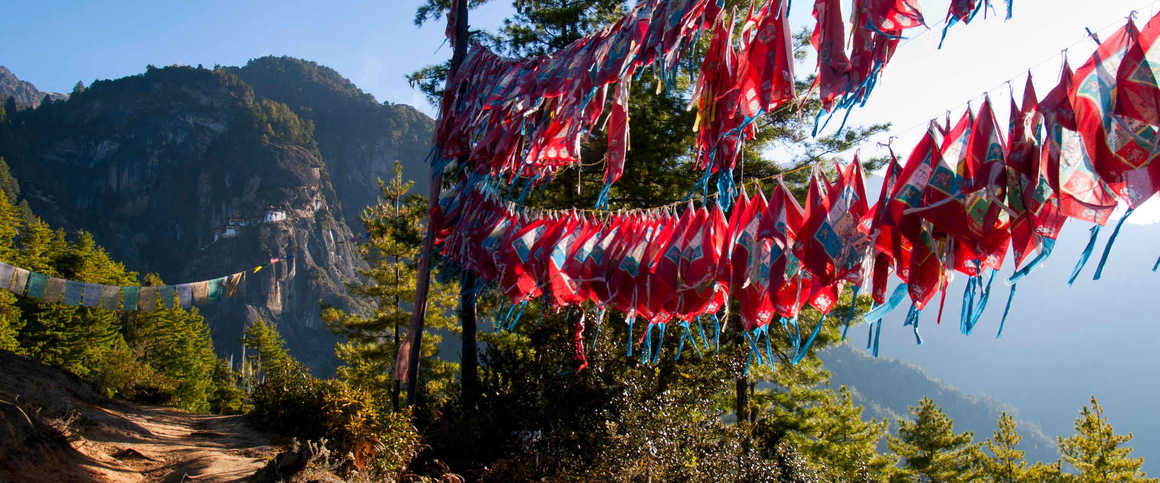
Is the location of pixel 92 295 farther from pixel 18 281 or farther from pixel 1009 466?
pixel 1009 466

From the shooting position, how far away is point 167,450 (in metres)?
5.29

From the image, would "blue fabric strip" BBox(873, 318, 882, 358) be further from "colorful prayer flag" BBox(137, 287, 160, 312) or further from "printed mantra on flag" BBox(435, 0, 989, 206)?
"colorful prayer flag" BBox(137, 287, 160, 312)

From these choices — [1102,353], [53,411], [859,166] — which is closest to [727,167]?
[859,166]

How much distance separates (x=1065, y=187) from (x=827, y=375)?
36.7 feet

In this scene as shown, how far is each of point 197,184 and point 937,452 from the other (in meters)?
125

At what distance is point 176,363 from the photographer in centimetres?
2931

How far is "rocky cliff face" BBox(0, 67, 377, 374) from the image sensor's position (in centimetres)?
9806

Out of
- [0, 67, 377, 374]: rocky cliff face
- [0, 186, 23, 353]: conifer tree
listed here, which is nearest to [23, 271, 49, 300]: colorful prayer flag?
[0, 186, 23, 353]: conifer tree

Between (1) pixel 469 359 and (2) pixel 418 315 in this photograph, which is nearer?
(2) pixel 418 315

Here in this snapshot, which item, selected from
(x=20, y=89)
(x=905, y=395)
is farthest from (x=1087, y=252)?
(x=20, y=89)

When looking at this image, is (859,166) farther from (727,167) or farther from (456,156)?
(456,156)

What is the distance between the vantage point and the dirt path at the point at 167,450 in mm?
4379

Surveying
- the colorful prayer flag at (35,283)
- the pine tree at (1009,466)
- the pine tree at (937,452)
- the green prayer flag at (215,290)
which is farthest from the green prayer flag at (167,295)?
the pine tree at (937,452)

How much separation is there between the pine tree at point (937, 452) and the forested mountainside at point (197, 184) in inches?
3418
